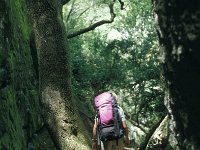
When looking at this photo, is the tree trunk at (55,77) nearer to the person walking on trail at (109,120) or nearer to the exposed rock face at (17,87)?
the exposed rock face at (17,87)

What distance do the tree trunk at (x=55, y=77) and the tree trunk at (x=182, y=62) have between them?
11.5ft

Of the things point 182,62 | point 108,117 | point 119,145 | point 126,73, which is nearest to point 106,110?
point 108,117

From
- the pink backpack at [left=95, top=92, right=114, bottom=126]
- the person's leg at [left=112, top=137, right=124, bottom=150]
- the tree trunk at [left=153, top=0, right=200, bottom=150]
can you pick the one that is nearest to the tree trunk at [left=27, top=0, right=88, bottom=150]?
the pink backpack at [left=95, top=92, right=114, bottom=126]

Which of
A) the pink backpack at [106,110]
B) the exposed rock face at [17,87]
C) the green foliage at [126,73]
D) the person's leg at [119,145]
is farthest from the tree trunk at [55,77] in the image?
the green foliage at [126,73]

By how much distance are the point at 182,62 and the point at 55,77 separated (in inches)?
150

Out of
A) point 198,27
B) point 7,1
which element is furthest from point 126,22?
point 198,27

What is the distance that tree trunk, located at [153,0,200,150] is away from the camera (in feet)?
6.48

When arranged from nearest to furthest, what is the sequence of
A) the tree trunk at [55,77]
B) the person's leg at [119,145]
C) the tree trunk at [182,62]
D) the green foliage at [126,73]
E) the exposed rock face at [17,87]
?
the tree trunk at [182,62]
the tree trunk at [55,77]
the exposed rock face at [17,87]
the person's leg at [119,145]
the green foliage at [126,73]

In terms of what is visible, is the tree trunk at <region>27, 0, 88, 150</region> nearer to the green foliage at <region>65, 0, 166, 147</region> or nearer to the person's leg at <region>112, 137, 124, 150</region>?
the person's leg at <region>112, 137, 124, 150</region>

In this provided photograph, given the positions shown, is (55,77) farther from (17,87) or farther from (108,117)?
(17,87)

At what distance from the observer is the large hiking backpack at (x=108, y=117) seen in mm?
6695

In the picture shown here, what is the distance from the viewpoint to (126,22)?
2755cm

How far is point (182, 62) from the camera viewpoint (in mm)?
2047

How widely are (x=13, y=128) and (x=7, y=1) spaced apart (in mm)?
2293
